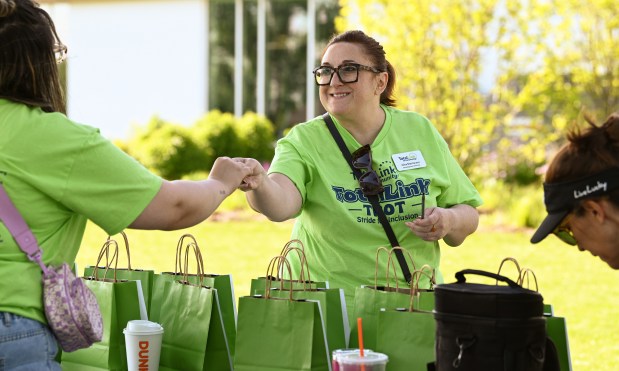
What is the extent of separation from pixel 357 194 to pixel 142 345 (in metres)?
1.13

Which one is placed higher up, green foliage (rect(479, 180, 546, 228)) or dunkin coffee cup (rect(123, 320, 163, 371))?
green foliage (rect(479, 180, 546, 228))

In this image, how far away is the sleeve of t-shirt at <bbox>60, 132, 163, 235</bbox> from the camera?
267 centimetres

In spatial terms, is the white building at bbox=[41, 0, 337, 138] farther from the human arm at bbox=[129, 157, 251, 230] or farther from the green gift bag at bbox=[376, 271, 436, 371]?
the human arm at bbox=[129, 157, 251, 230]

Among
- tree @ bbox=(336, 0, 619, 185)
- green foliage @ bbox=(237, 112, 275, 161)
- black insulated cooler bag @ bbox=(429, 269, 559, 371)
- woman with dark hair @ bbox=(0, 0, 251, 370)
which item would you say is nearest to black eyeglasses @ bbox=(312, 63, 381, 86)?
black insulated cooler bag @ bbox=(429, 269, 559, 371)

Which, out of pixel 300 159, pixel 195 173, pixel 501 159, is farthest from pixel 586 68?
pixel 300 159

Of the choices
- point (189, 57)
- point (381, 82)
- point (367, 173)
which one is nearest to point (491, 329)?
point (367, 173)

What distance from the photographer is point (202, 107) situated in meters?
24.9

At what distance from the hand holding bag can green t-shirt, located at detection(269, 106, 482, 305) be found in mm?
1506

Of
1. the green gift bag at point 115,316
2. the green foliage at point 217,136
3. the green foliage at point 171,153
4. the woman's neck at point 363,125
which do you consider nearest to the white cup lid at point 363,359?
the green gift bag at point 115,316

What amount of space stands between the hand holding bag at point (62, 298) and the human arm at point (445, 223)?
165 centimetres

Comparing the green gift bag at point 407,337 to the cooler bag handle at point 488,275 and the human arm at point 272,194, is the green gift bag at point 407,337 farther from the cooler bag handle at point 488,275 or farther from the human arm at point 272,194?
the human arm at point 272,194

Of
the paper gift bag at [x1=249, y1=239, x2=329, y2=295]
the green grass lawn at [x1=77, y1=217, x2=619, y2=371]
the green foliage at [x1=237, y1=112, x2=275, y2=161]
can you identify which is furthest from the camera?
the green foliage at [x1=237, y1=112, x2=275, y2=161]

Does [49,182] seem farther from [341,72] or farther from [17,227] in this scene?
[341,72]

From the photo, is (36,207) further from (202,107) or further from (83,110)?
(83,110)
